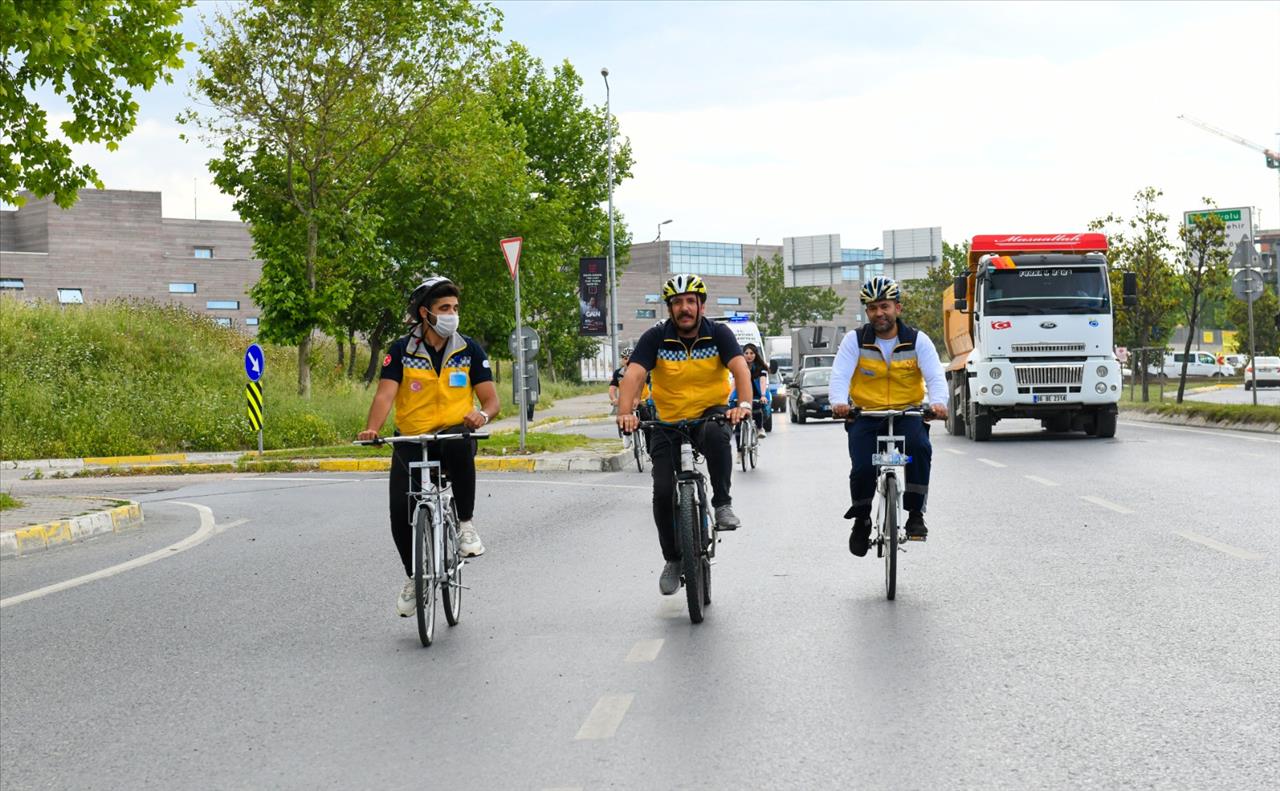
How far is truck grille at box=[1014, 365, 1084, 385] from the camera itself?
83.0ft

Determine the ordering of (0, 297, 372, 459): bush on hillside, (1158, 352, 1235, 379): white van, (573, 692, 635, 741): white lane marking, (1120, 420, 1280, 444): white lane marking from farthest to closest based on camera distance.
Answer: (1158, 352, 1235, 379): white van → (0, 297, 372, 459): bush on hillside → (1120, 420, 1280, 444): white lane marking → (573, 692, 635, 741): white lane marking

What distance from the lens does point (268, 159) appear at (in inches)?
1303

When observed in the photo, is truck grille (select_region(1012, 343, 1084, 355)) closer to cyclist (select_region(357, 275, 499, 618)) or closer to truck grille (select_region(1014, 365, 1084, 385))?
truck grille (select_region(1014, 365, 1084, 385))

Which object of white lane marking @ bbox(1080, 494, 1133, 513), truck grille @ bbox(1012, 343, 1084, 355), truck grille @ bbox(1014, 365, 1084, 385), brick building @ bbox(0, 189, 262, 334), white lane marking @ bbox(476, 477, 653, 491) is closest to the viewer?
white lane marking @ bbox(1080, 494, 1133, 513)

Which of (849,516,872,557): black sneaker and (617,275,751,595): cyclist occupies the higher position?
(617,275,751,595): cyclist

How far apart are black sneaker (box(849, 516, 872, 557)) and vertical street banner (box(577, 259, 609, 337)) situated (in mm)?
40455

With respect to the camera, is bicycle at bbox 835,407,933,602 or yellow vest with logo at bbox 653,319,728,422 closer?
yellow vest with logo at bbox 653,319,728,422

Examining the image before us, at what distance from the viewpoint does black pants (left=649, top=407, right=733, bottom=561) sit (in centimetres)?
859

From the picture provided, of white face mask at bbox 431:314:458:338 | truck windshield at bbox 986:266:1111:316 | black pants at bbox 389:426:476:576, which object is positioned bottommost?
black pants at bbox 389:426:476:576

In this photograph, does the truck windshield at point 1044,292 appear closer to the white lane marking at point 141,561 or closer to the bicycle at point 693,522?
the white lane marking at point 141,561

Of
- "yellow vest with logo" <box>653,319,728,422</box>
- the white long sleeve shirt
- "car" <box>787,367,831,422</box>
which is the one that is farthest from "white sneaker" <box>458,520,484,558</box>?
"car" <box>787,367,831,422</box>

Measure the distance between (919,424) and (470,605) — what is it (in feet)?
9.73

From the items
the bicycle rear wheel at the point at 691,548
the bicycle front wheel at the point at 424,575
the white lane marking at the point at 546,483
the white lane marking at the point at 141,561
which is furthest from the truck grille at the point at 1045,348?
the bicycle front wheel at the point at 424,575

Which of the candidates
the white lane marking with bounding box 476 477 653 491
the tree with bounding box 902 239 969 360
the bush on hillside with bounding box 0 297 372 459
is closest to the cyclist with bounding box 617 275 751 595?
the white lane marking with bounding box 476 477 653 491
